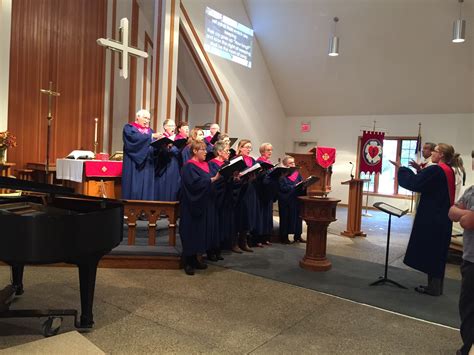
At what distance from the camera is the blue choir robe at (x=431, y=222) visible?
12.8 feet

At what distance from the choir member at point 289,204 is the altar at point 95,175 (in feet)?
7.81

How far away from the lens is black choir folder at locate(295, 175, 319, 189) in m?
5.60

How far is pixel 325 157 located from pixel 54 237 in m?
4.80

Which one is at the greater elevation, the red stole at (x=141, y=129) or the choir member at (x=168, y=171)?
the red stole at (x=141, y=129)

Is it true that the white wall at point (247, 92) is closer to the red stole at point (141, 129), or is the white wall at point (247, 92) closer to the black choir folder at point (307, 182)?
the red stole at point (141, 129)

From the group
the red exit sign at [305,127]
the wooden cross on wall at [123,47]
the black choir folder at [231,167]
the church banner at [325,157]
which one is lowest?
the black choir folder at [231,167]

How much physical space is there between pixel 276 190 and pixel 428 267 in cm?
225

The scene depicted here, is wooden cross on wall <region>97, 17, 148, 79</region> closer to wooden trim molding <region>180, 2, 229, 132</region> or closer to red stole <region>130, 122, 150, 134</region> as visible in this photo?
red stole <region>130, 122, 150, 134</region>

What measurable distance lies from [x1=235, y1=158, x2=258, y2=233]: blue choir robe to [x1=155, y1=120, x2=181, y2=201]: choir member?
1060mm

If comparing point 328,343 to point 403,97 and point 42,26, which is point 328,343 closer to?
point 42,26

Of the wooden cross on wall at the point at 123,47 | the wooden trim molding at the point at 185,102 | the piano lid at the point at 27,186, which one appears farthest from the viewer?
the wooden trim molding at the point at 185,102

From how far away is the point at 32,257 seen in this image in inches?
92.8

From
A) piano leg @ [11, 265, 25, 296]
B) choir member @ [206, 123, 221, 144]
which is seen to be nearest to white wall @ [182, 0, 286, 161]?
choir member @ [206, 123, 221, 144]

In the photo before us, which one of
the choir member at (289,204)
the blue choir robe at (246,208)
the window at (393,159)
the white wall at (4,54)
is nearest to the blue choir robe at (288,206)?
the choir member at (289,204)
